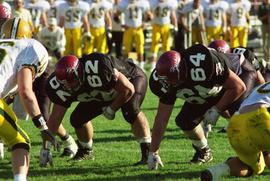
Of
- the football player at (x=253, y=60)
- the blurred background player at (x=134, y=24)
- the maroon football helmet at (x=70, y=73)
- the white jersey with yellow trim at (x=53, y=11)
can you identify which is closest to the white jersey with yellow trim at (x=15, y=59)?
the maroon football helmet at (x=70, y=73)

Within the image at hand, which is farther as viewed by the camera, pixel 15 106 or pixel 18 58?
pixel 15 106

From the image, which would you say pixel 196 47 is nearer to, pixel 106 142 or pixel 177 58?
pixel 177 58

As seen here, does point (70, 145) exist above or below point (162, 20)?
above

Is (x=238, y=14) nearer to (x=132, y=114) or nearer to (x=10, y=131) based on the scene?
(x=132, y=114)

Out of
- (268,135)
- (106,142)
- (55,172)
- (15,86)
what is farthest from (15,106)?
(268,135)

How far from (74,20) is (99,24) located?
0.55 meters

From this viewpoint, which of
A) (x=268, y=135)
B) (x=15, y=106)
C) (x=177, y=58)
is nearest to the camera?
(x=268, y=135)

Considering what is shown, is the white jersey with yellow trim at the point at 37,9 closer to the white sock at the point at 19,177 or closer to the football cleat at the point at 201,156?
the football cleat at the point at 201,156

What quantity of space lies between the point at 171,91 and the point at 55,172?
4.00 ft

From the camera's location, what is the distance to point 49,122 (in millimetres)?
6535

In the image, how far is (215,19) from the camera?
1594cm

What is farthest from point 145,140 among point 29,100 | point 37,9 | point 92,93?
point 37,9

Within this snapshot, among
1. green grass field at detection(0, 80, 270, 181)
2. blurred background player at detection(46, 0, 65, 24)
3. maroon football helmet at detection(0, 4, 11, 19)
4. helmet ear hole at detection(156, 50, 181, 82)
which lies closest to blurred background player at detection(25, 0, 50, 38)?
blurred background player at detection(46, 0, 65, 24)

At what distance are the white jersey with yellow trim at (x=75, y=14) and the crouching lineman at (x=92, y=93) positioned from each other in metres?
8.20
